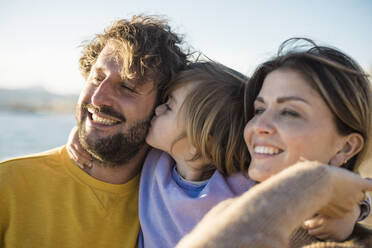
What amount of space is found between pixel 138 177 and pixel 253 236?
198cm

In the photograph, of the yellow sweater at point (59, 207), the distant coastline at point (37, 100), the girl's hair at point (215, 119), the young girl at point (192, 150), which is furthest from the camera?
the distant coastline at point (37, 100)

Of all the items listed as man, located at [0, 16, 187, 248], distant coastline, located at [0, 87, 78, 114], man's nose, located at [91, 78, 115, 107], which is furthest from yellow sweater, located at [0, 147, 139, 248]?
distant coastline, located at [0, 87, 78, 114]

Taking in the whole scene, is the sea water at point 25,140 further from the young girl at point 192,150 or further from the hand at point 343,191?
the hand at point 343,191

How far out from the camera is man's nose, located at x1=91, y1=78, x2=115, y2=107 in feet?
8.92

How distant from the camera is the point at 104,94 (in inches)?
108

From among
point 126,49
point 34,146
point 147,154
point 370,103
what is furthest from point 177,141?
point 34,146

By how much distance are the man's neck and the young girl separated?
0.11 m

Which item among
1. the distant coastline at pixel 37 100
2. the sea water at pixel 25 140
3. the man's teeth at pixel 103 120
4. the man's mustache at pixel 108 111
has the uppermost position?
the man's mustache at pixel 108 111

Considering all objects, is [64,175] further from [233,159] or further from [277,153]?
[277,153]

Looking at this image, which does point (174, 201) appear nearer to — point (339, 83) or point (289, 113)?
point (289, 113)

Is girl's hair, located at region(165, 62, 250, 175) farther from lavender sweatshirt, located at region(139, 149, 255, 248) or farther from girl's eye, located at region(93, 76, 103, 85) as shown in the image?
girl's eye, located at region(93, 76, 103, 85)

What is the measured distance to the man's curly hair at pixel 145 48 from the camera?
9.30 feet

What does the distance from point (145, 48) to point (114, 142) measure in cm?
89

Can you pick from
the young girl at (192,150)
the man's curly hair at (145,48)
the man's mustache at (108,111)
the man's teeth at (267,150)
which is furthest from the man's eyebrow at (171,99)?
the man's teeth at (267,150)
